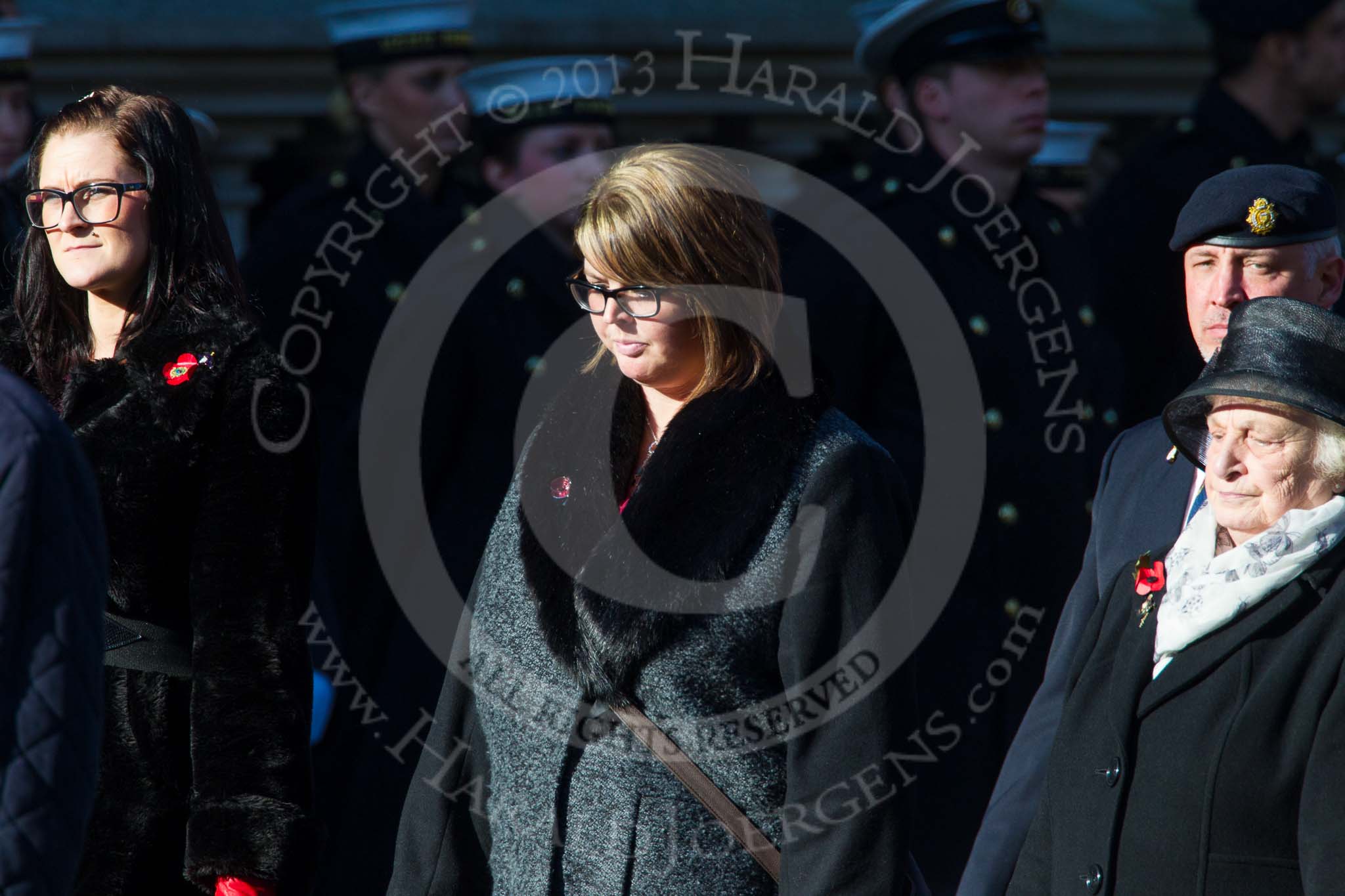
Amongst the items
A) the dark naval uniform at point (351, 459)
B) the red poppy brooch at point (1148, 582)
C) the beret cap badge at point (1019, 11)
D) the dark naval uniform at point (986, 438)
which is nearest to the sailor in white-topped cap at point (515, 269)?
the dark naval uniform at point (351, 459)

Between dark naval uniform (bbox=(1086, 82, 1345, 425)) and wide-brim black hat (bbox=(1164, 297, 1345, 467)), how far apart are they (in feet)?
7.45

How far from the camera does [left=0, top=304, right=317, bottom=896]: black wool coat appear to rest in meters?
2.50

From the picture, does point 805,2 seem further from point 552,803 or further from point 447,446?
point 552,803

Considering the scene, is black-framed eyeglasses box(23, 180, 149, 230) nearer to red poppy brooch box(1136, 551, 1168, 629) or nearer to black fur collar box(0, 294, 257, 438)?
black fur collar box(0, 294, 257, 438)

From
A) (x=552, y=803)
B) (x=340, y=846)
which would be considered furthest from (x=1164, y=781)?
(x=340, y=846)

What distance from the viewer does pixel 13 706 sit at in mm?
1998

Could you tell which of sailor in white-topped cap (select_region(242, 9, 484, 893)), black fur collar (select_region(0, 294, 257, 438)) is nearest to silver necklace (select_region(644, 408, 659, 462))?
black fur collar (select_region(0, 294, 257, 438))

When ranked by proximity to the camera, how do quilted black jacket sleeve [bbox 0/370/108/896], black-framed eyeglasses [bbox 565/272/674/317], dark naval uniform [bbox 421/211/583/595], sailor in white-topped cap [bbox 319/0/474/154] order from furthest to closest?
sailor in white-topped cap [bbox 319/0/474/154] → dark naval uniform [bbox 421/211/583/595] → black-framed eyeglasses [bbox 565/272/674/317] → quilted black jacket sleeve [bbox 0/370/108/896]

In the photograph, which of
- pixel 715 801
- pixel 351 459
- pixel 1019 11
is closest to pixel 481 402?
pixel 351 459

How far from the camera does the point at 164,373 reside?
262cm

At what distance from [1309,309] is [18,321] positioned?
180cm

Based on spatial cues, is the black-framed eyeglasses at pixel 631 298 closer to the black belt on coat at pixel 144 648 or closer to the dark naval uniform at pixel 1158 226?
the black belt on coat at pixel 144 648

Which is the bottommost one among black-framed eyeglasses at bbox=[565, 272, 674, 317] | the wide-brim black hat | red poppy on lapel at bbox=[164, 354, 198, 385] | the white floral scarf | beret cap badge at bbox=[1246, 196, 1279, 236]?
the white floral scarf

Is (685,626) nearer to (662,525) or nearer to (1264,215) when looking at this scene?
(662,525)
